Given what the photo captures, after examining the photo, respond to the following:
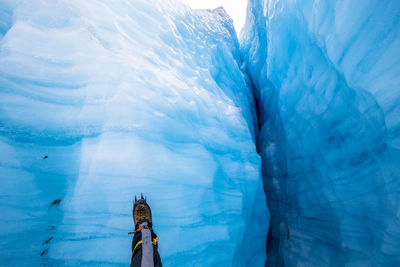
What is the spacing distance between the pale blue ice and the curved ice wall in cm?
1

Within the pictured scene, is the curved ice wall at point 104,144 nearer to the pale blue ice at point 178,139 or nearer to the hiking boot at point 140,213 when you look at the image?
the pale blue ice at point 178,139

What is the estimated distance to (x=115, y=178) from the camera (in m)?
1.54

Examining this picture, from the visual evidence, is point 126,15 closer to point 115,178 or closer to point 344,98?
point 115,178

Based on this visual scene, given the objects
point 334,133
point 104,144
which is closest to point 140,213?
point 104,144

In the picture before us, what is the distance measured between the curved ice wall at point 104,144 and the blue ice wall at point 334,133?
1.15 m

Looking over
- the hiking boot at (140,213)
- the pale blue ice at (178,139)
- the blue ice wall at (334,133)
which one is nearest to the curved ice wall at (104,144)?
the pale blue ice at (178,139)

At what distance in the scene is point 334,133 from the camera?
235 centimetres

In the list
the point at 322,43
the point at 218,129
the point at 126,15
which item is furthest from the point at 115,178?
the point at 322,43

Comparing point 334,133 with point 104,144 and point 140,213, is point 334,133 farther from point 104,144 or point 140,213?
point 104,144

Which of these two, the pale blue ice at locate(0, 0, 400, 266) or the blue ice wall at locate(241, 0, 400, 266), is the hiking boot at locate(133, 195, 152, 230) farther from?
the blue ice wall at locate(241, 0, 400, 266)

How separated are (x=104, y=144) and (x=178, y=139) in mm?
779

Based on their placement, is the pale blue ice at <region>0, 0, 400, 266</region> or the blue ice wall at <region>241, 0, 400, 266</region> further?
the blue ice wall at <region>241, 0, 400, 266</region>

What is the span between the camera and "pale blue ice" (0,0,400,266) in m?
1.38

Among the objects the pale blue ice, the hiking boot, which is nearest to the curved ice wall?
the pale blue ice
